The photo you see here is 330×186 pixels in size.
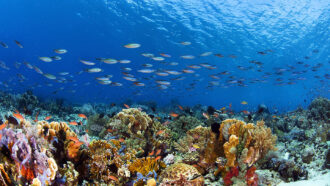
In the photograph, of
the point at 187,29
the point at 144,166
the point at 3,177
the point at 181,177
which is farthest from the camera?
the point at 187,29

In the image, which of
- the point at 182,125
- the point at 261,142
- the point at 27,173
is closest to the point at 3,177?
the point at 27,173

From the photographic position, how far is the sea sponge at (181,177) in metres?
3.94

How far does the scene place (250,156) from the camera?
4.26 meters

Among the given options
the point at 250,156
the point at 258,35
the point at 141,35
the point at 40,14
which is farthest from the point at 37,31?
the point at 250,156

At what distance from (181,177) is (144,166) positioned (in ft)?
3.81

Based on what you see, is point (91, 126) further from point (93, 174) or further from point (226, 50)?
point (226, 50)

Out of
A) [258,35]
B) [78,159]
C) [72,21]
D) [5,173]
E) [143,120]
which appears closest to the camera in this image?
[5,173]

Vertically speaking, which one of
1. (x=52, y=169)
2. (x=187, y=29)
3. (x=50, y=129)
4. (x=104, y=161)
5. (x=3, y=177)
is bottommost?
(x=3, y=177)

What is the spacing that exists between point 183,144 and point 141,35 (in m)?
33.5

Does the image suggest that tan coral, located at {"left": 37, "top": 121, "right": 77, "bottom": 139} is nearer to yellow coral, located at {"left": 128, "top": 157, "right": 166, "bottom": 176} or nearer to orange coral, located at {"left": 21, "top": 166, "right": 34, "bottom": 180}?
orange coral, located at {"left": 21, "top": 166, "right": 34, "bottom": 180}

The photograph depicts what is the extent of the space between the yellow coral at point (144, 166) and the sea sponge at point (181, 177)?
0.63 m

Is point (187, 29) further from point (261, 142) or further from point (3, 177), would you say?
point (3, 177)

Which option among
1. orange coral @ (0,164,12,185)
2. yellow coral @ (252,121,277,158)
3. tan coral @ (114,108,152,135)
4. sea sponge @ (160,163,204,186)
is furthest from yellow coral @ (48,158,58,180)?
yellow coral @ (252,121,277,158)

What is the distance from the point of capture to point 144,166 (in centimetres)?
473
